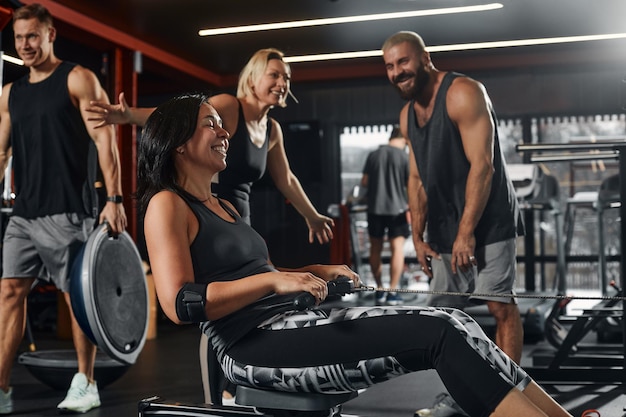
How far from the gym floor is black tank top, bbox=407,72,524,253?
2.45ft

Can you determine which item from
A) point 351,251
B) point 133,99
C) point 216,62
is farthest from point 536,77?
point 133,99

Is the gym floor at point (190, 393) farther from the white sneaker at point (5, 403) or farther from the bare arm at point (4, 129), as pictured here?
the bare arm at point (4, 129)

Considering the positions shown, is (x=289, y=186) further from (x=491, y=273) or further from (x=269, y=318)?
(x=269, y=318)

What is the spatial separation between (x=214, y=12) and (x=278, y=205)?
10.0 feet

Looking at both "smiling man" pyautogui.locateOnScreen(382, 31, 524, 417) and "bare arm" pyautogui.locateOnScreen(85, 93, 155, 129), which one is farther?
"smiling man" pyautogui.locateOnScreen(382, 31, 524, 417)

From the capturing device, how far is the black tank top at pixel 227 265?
154cm

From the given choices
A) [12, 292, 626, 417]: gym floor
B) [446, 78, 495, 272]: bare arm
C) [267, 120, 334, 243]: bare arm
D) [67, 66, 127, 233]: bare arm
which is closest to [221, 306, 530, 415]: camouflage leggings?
[267, 120, 334, 243]: bare arm

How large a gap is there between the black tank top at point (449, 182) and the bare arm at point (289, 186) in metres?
0.41

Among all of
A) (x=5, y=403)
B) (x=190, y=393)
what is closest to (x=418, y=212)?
(x=190, y=393)

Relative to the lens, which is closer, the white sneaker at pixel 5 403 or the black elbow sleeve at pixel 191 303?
the black elbow sleeve at pixel 191 303

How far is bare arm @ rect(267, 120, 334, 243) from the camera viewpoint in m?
2.59

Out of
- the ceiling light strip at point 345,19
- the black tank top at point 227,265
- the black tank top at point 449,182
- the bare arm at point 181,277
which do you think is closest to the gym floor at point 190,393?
the black tank top at point 449,182

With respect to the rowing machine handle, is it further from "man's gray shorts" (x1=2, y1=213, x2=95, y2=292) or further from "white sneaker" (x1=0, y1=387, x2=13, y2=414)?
"white sneaker" (x1=0, y1=387, x2=13, y2=414)

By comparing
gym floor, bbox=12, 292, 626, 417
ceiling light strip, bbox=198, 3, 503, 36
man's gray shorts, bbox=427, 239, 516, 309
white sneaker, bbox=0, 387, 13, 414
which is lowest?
gym floor, bbox=12, 292, 626, 417
